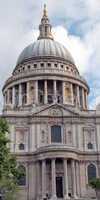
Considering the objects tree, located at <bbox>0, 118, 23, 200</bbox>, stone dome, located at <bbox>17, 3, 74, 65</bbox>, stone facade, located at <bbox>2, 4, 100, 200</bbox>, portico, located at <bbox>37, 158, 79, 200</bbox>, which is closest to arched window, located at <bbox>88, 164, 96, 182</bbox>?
stone facade, located at <bbox>2, 4, 100, 200</bbox>

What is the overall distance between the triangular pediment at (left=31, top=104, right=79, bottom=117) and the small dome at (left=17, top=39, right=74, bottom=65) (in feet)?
61.3

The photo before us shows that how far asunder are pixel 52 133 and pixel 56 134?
25.2 inches

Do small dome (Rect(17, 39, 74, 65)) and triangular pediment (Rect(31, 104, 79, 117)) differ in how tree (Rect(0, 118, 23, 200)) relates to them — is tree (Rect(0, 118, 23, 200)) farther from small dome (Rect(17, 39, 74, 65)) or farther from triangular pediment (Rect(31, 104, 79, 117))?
small dome (Rect(17, 39, 74, 65))

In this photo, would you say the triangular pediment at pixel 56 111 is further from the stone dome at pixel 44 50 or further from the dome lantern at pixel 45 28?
the dome lantern at pixel 45 28

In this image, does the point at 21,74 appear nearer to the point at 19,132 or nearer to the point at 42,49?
the point at 42,49

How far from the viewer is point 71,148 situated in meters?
56.1

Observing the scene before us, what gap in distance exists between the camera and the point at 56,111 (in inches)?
2448

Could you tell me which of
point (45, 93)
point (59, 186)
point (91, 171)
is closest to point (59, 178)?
point (59, 186)

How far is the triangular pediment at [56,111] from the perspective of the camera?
6162 cm

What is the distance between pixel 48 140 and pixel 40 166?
460 centimetres

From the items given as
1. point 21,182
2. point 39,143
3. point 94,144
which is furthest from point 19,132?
point 94,144

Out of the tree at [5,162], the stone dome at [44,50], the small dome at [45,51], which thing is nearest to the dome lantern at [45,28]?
the stone dome at [44,50]

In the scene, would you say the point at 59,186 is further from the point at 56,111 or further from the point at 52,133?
the point at 56,111

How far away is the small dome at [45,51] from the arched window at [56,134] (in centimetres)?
2139
